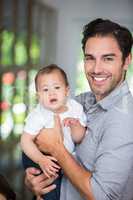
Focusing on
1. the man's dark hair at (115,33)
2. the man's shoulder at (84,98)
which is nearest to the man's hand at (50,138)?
the man's shoulder at (84,98)

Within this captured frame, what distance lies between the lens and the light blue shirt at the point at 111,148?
3.37 ft

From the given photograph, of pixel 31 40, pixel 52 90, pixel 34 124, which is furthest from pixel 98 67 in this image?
pixel 31 40

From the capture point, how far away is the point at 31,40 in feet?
7.46

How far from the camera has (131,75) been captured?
1806 millimetres

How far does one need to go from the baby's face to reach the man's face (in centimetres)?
10

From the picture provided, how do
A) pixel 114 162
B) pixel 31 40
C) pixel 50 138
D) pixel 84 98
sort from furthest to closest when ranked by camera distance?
pixel 31 40 → pixel 84 98 → pixel 50 138 → pixel 114 162

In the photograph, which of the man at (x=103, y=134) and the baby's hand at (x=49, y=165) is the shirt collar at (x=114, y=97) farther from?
the baby's hand at (x=49, y=165)

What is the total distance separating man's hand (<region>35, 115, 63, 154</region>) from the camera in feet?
3.65

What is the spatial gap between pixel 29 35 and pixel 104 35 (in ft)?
3.99

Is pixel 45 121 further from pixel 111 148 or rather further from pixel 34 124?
pixel 111 148

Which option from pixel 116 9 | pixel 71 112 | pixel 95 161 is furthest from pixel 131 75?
pixel 95 161

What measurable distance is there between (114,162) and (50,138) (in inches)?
8.1

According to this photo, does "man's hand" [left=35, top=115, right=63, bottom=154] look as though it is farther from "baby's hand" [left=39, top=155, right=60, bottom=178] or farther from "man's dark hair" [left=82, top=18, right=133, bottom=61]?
"man's dark hair" [left=82, top=18, right=133, bottom=61]

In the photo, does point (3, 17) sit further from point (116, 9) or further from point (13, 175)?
point (13, 175)
